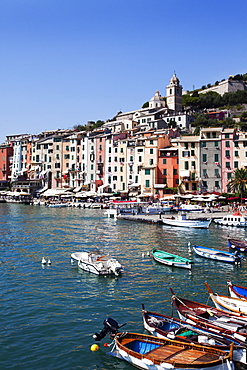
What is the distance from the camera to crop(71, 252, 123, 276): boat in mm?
24406

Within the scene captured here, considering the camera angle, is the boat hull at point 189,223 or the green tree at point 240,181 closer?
the boat hull at point 189,223

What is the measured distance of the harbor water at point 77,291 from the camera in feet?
45.7

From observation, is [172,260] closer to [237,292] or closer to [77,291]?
[237,292]

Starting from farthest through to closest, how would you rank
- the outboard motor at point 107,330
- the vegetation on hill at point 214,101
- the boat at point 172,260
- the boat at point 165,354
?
the vegetation on hill at point 214,101 < the boat at point 172,260 < the outboard motor at point 107,330 < the boat at point 165,354

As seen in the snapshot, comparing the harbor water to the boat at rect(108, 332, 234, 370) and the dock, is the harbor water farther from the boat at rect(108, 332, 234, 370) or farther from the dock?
the dock

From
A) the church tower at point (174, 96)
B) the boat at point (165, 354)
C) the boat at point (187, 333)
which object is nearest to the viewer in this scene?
the boat at point (165, 354)

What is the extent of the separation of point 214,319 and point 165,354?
3959 mm

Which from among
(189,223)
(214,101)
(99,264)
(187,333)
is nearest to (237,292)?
(187,333)

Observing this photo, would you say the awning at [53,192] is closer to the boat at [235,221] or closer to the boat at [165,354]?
the boat at [235,221]

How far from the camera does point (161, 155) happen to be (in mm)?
80438

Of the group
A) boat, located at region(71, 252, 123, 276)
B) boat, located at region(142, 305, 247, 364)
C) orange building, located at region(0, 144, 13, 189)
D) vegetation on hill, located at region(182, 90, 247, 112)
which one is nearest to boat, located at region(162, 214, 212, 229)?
boat, located at region(71, 252, 123, 276)

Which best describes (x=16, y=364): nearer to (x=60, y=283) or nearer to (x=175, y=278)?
(x=60, y=283)

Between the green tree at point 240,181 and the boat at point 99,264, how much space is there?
142ft

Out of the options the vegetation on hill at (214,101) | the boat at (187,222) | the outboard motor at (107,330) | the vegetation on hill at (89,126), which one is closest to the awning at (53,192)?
the vegetation on hill at (89,126)
